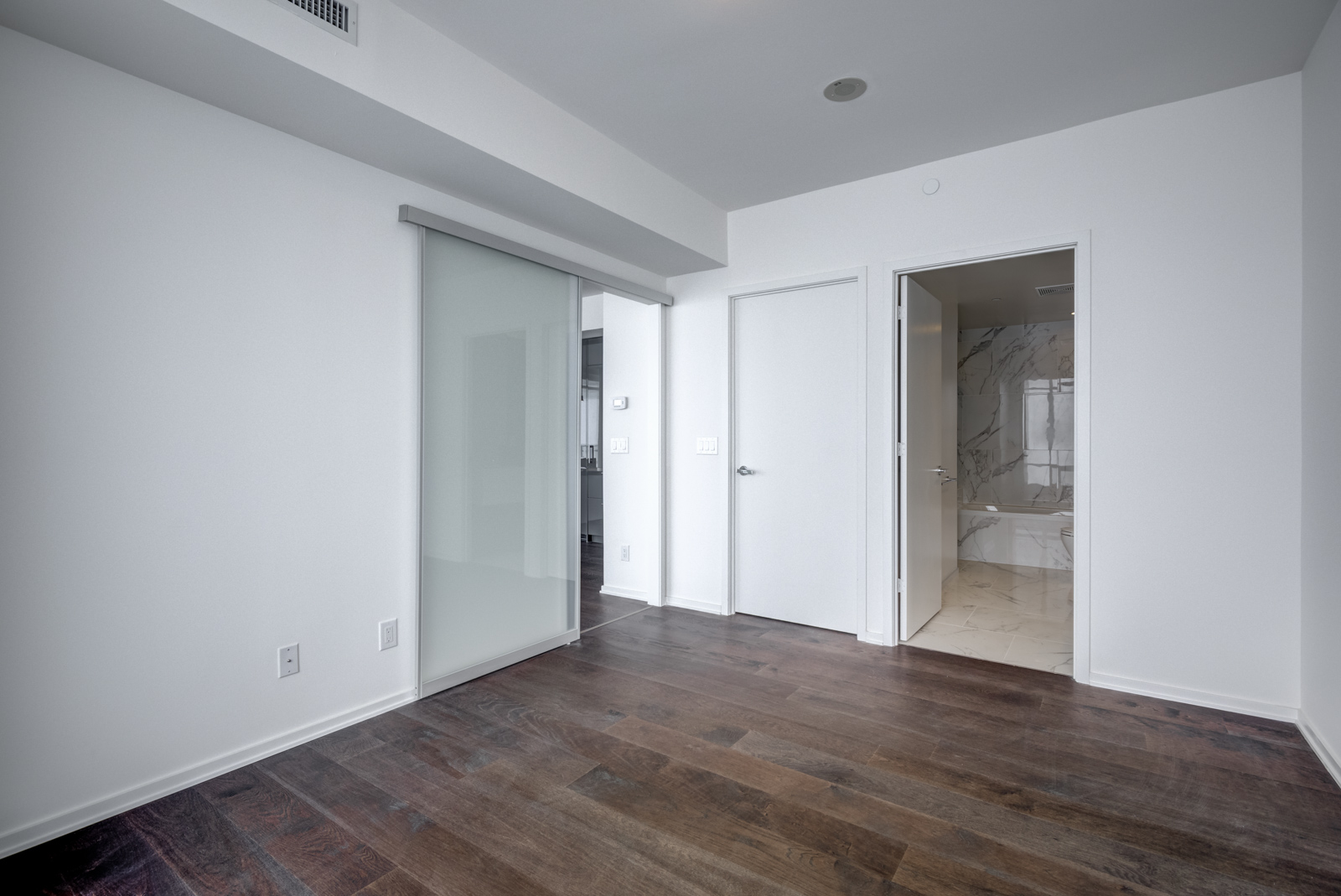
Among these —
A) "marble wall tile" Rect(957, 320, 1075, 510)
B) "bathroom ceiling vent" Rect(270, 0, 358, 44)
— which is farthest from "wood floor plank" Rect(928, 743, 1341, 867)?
"marble wall tile" Rect(957, 320, 1075, 510)

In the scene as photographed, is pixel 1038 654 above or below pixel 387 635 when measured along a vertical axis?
below

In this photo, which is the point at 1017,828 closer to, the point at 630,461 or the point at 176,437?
the point at 176,437

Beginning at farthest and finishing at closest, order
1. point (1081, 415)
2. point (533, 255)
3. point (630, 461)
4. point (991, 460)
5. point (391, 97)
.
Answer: point (991, 460)
point (630, 461)
point (533, 255)
point (1081, 415)
point (391, 97)

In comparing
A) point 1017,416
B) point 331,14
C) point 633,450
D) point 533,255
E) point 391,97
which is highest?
point 331,14

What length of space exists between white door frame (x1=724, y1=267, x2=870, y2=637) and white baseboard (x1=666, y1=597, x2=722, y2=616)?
0.20 ft

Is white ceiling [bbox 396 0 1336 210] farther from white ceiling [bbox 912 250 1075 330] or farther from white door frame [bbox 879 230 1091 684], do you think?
white ceiling [bbox 912 250 1075 330]

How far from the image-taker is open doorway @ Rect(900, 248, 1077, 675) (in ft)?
11.4

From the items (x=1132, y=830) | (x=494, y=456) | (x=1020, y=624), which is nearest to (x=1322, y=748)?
(x=1132, y=830)

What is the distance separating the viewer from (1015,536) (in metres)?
5.70

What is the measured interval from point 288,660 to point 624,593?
96.1 inches

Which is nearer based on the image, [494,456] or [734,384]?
[494,456]

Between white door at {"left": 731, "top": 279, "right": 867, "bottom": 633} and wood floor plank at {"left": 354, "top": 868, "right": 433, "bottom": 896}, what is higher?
white door at {"left": 731, "top": 279, "right": 867, "bottom": 633}

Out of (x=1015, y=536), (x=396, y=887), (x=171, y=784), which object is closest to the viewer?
(x=396, y=887)

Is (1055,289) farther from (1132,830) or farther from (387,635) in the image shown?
(387,635)
